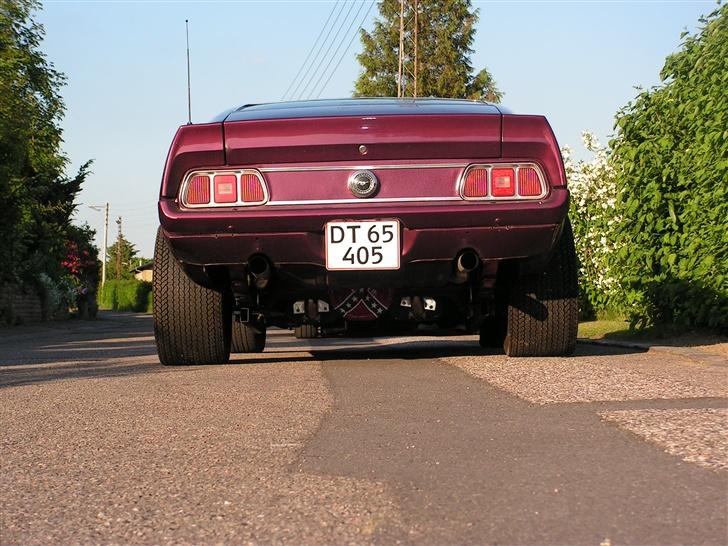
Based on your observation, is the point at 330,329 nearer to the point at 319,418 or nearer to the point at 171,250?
the point at 171,250

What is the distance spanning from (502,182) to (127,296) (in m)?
69.0

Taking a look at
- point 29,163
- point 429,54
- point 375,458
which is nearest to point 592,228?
point 375,458

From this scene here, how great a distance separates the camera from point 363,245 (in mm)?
5914

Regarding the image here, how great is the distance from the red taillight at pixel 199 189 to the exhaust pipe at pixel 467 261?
1404 millimetres

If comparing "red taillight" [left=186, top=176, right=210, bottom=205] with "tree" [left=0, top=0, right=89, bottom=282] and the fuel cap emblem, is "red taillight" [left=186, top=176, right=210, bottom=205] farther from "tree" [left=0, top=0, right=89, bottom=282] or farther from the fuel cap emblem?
"tree" [left=0, top=0, right=89, bottom=282]

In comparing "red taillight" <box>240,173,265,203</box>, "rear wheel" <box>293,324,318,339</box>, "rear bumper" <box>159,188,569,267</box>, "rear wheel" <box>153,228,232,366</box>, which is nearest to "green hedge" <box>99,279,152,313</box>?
"rear wheel" <box>293,324,318,339</box>

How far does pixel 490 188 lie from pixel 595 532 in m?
3.52

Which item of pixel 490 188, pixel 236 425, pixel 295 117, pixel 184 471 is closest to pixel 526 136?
pixel 490 188

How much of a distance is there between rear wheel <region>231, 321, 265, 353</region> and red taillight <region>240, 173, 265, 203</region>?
98.6 inches

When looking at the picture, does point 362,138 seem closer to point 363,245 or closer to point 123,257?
point 363,245

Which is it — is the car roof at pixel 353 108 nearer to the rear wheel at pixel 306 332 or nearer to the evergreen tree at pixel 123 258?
the rear wheel at pixel 306 332

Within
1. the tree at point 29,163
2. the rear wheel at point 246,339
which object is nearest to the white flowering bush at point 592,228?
the rear wheel at point 246,339

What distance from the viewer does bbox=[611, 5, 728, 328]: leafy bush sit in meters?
8.54

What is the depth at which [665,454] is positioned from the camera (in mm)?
3422
